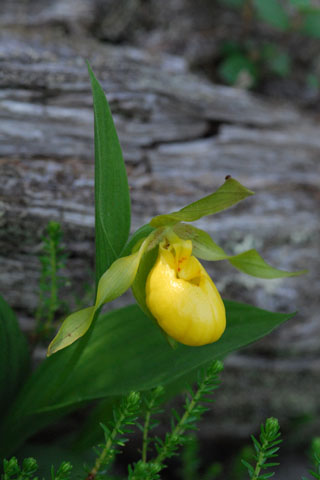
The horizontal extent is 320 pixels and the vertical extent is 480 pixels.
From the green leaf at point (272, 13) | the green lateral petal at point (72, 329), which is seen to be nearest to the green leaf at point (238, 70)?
the green leaf at point (272, 13)

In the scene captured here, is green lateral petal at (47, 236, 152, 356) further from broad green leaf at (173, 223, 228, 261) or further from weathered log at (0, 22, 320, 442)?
weathered log at (0, 22, 320, 442)

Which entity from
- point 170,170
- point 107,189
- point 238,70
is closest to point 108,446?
point 107,189

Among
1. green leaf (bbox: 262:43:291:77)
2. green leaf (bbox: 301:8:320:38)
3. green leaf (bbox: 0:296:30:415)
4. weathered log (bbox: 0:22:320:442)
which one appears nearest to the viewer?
green leaf (bbox: 0:296:30:415)

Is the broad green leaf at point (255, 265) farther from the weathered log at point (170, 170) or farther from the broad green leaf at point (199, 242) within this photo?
the weathered log at point (170, 170)

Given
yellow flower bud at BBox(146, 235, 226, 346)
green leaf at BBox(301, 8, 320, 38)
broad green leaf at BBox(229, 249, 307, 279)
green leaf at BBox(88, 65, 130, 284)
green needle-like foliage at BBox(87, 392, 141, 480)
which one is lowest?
green needle-like foliage at BBox(87, 392, 141, 480)

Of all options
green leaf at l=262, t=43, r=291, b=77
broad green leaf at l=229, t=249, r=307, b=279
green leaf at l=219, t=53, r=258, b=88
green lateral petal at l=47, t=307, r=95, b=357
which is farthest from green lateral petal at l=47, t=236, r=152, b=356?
green leaf at l=262, t=43, r=291, b=77

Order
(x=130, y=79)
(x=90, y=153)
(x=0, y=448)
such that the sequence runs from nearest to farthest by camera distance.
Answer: (x=0, y=448) < (x=90, y=153) < (x=130, y=79)

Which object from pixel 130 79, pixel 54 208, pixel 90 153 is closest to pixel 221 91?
pixel 130 79

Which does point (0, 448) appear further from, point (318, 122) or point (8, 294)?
point (318, 122)

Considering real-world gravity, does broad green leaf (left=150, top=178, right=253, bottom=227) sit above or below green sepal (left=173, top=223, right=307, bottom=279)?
above
